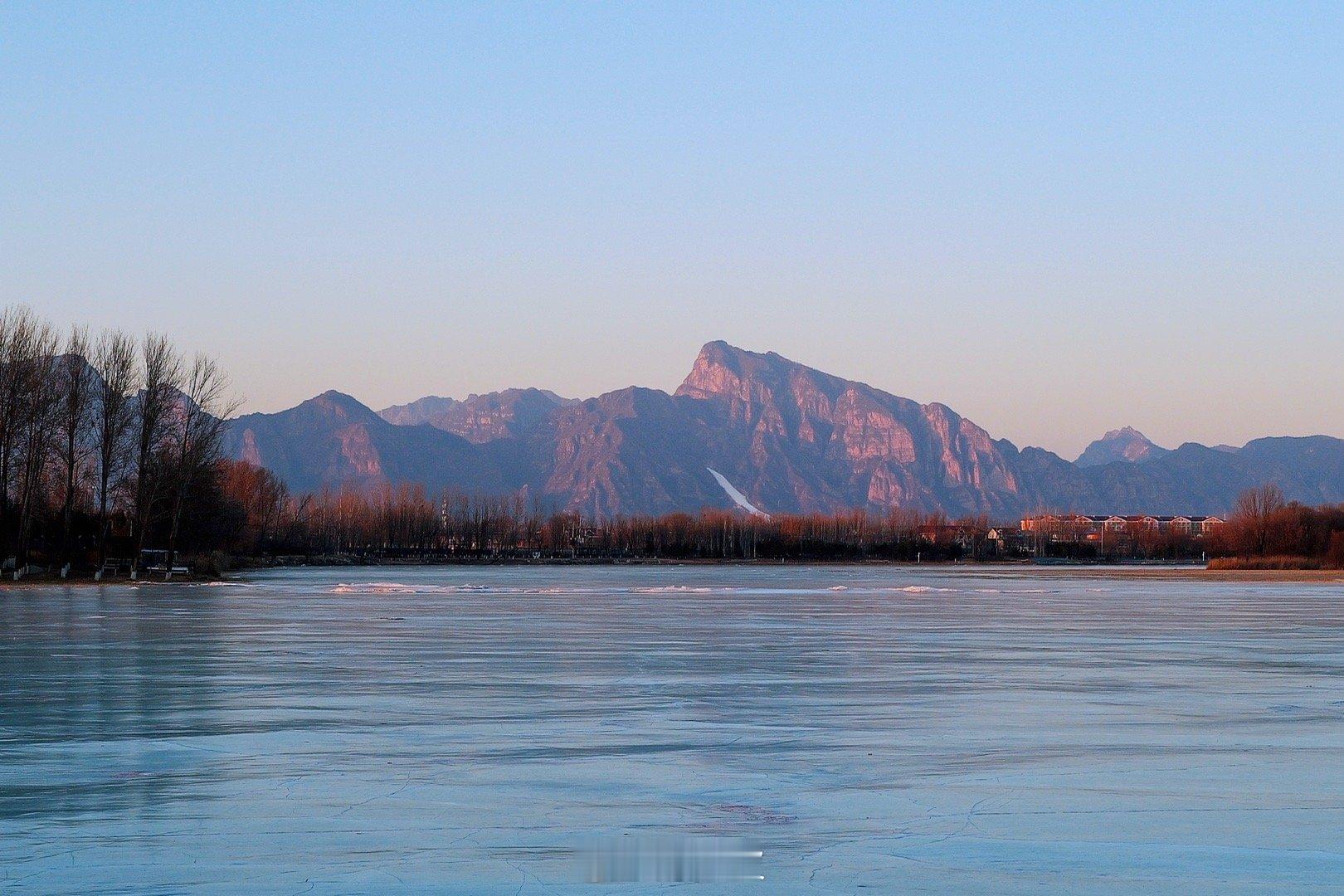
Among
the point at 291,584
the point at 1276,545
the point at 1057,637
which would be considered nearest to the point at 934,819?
the point at 1057,637

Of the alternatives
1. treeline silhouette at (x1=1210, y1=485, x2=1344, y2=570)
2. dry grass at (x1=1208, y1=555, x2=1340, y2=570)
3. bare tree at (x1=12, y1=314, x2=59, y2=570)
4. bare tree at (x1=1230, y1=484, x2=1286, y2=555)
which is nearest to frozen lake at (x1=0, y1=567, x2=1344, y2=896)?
bare tree at (x1=12, y1=314, x2=59, y2=570)

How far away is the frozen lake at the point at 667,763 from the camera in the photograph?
8.13m

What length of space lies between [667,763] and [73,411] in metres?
69.4

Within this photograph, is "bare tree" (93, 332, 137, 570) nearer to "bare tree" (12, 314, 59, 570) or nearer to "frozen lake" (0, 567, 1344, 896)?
"bare tree" (12, 314, 59, 570)

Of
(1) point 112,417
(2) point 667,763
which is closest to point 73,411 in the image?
(1) point 112,417

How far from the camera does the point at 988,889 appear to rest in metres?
7.61

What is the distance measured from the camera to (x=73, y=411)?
7412 centimetres

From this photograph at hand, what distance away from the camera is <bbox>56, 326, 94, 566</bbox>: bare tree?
7281 cm

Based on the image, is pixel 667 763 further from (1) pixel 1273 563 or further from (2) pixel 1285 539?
(2) pixel 1285 539

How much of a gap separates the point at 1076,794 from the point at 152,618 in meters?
28.7

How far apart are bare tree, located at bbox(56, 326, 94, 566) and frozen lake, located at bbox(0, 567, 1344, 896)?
49397 millimetres

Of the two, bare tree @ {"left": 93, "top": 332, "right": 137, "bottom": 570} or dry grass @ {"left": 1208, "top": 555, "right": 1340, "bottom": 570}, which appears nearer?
bare tree @ {"left": 93, "top": 332, "right": 137, "bottom": 570}

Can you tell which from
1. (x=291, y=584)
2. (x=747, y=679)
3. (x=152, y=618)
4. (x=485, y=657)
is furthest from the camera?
(x=291, y=584)

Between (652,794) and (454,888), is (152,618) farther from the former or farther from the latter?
(454,888)
